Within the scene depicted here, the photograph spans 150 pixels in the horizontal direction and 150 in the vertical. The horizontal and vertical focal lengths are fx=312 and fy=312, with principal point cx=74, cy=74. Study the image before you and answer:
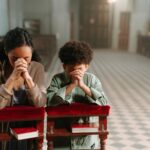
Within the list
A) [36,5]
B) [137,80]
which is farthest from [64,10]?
[137,80]

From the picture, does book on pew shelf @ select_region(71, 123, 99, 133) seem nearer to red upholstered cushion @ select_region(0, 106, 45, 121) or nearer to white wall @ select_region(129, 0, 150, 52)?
red upholstered cushion @ select_region(0, 106, 45, 121)

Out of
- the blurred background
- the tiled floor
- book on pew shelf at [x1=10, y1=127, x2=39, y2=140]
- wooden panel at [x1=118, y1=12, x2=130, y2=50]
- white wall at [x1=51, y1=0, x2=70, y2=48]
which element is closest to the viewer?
book on pew shelf at [x1=10, y1=127, x2=39, y2=140]

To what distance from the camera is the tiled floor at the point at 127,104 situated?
15.6ft

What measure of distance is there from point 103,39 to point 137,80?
12.6 metres

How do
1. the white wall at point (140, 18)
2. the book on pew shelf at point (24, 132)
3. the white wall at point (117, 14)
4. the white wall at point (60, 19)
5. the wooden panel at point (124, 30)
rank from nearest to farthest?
the book on pew shelf at point (24, 132), the white wall at point (60, 19), the white wall at point (140, 18), the wooden panel at point (124, 30), the white wall at point (117, 14)

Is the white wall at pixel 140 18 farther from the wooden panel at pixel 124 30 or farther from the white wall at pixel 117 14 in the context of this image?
the white wall at pixel 117 14

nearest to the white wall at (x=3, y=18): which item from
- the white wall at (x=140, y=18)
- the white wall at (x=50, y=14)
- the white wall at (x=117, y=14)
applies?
the white wall at (x=50, y=14)

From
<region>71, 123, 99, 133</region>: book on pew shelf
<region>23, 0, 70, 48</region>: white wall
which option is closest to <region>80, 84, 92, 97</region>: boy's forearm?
<region>71, 123, 99, 133</region>: book on pew shelf

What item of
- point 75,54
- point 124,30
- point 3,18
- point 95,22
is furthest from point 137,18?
point 75,54

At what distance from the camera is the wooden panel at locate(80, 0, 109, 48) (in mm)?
22219

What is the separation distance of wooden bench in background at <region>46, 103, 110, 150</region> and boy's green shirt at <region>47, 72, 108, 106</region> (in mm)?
49

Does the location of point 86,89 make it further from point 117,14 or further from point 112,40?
point 112,40

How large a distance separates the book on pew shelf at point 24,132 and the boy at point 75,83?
0.23m

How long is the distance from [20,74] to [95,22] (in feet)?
69.2
